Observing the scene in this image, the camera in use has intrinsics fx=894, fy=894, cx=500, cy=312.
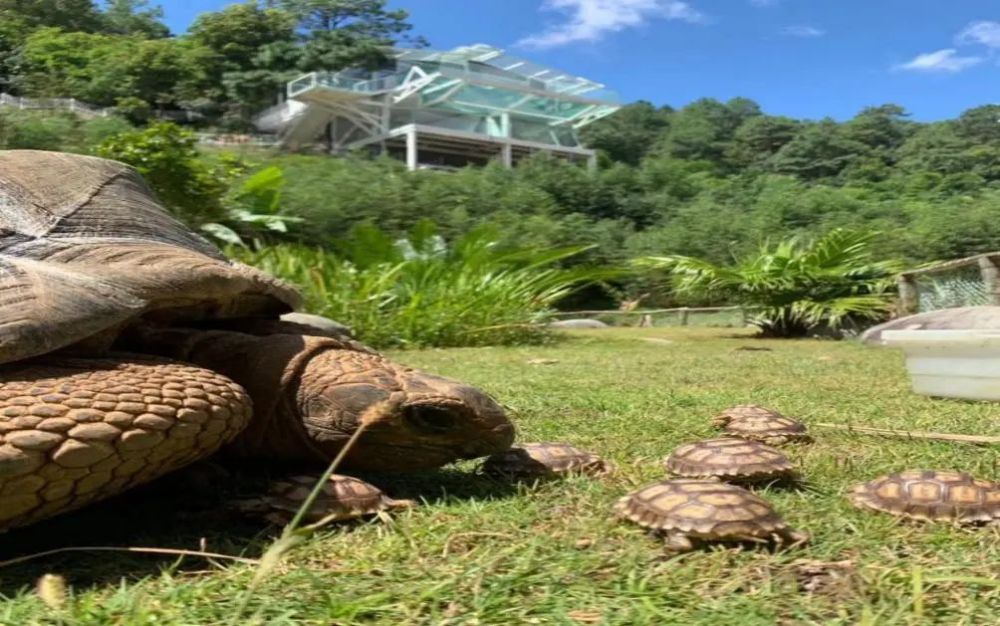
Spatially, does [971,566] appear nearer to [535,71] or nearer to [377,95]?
[377,95]

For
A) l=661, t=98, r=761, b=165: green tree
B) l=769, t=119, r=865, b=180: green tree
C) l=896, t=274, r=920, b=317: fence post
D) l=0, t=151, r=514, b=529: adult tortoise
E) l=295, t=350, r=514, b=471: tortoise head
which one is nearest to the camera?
l=0, t=151, r=514, b=529: adult tortoise

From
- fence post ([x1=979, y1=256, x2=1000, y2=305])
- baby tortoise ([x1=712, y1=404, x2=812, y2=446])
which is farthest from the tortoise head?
fence post ([x1=979, y1=256, x2=1000, y2=305])

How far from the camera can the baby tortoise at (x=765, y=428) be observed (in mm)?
2516

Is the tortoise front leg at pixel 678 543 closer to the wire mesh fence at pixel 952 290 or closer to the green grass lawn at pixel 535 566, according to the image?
the green grass lawn at pixel 535 566

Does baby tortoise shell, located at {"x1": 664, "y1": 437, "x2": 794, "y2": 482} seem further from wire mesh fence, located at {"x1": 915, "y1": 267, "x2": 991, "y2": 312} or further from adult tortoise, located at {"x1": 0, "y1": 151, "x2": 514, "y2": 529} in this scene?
wire mesh fence, located at {"x1": 915, "y1": 267, "x2": 991, "y2": 312}

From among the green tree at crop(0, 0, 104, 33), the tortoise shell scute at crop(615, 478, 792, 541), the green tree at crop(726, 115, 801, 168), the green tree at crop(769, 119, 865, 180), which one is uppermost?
the green tree at crop(0, 0, 104, 33)

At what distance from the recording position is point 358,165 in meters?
22.7

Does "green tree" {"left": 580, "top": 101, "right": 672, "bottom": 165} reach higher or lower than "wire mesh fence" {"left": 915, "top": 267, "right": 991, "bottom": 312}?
higher

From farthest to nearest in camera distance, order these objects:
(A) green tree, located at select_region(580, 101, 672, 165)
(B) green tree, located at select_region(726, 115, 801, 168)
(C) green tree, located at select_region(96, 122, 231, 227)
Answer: (A) green tree, located at select_region(580, 101, 672, 165)
(B) green tree, located at select_region(726, 115, 801, 168)
(C) green tree, located at select_region(96, 122, 231, 227)

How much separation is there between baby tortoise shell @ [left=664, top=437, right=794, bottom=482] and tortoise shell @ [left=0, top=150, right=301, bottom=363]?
1.01 metres

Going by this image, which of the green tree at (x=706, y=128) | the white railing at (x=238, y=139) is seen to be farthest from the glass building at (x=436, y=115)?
the green tree at (x=706, y=128)

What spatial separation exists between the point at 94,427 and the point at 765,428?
1.83 meters

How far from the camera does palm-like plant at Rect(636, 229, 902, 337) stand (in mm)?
10797

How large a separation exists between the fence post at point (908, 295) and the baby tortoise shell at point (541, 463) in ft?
29.9
